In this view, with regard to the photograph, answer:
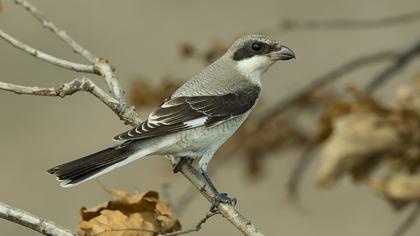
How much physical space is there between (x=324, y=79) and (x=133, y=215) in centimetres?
156

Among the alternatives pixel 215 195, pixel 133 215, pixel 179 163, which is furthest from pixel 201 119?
pixel 133 215

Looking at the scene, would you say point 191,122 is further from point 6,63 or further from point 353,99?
point 6,63

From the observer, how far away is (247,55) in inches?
166

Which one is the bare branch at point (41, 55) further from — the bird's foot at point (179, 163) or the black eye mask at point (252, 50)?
the black eye mask at point (252, 50)

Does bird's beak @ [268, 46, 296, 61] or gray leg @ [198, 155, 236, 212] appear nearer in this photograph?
gray leg @ [198, 155, 236, 212]

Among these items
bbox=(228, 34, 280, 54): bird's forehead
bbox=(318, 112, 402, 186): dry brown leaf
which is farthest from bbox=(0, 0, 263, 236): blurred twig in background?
bbox=(228, 34, 280, 54): bird's forehead

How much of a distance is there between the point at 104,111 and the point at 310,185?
2572 mm

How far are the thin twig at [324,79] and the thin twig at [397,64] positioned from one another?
0.29ft

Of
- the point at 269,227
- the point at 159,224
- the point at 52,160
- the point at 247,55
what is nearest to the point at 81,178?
the point at 159,224

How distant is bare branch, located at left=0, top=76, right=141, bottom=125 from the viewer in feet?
9.89

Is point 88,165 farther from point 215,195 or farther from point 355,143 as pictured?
point 355,143

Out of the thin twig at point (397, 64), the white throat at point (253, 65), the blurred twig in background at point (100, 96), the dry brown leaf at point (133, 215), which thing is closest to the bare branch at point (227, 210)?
the blurred twig in background at point (100, 96)

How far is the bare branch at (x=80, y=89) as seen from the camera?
3.02 m

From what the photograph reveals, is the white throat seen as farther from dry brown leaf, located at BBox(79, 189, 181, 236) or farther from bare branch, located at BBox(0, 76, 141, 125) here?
dry brown leaf, located at BBox(79, 189, 181, 236)
